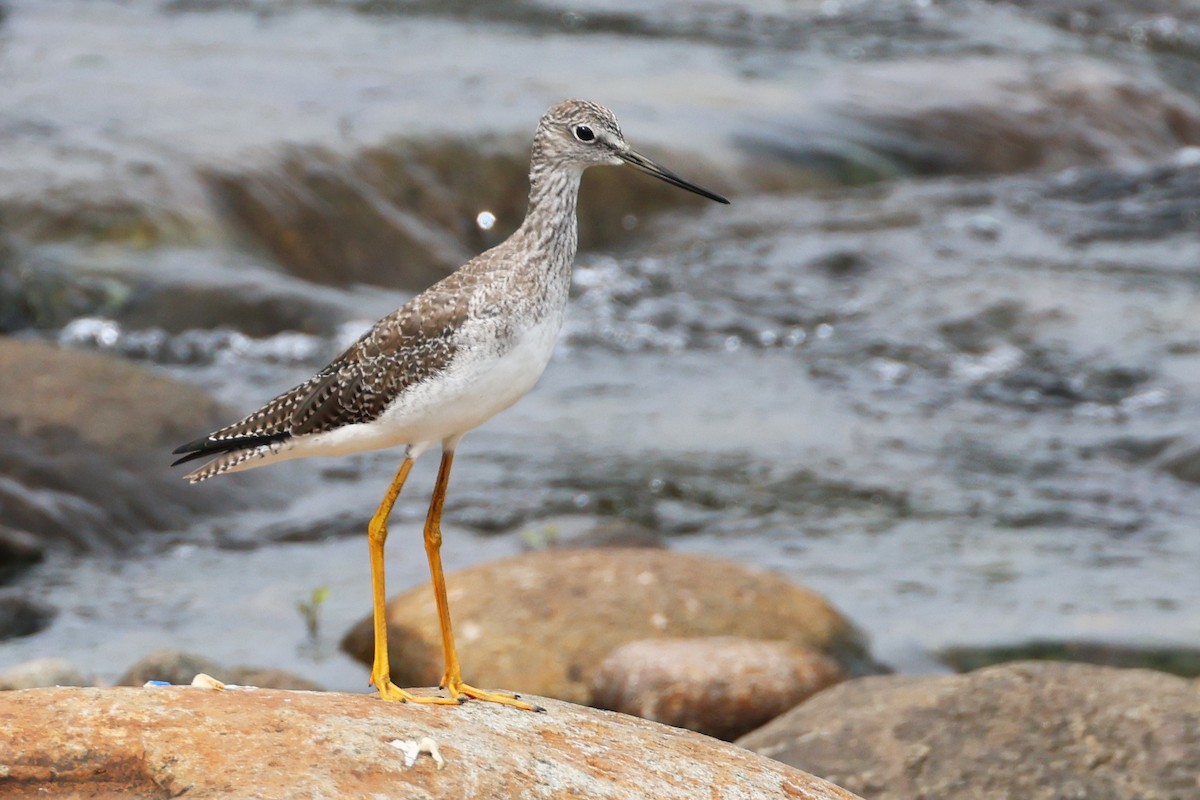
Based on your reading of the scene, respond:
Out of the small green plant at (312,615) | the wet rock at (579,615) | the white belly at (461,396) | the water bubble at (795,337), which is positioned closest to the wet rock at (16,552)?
the small green plant at (312,615)

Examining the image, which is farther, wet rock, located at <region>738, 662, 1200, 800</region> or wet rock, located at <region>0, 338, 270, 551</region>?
wet rock, located at <region>0, 338, 270, 551</region>

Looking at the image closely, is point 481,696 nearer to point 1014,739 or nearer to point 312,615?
point 1014,739

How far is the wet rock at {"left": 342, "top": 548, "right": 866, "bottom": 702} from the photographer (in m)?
8.81

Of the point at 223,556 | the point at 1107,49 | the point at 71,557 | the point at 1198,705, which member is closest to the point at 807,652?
the point at 1198,705

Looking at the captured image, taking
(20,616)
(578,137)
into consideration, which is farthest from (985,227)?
(578,137)

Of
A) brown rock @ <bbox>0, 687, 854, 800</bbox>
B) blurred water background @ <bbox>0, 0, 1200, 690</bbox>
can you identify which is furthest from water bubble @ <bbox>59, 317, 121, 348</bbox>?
brown rock @ <bbox>0, 687, 854, 800</bbox>

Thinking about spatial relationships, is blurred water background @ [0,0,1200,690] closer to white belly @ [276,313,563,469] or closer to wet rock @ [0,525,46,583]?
wet rock @ [0,525,46,583]

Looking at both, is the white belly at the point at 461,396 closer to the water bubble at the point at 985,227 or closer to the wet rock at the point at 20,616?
the wet rock at the point at 20,616

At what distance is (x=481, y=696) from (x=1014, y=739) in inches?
103

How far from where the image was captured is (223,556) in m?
10.9

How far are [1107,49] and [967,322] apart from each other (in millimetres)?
10634

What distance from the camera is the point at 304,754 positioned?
171 inches

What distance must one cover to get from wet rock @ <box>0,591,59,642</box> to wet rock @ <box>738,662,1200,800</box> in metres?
4.81

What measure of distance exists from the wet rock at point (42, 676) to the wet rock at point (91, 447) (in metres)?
2.85
